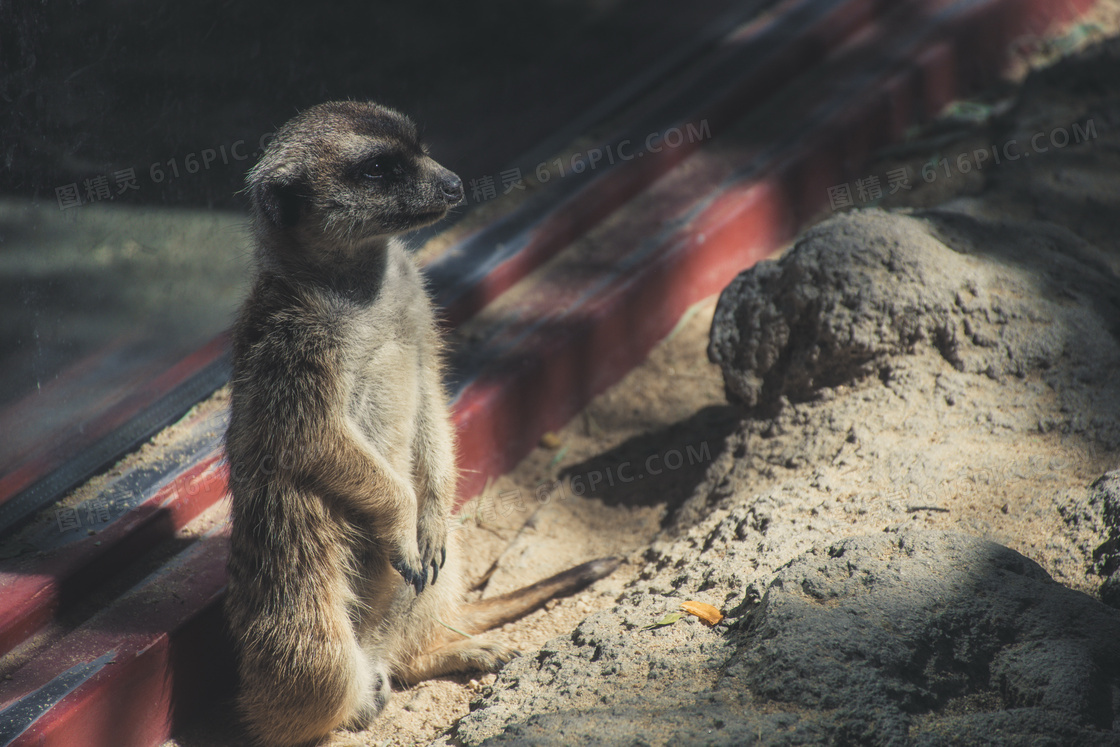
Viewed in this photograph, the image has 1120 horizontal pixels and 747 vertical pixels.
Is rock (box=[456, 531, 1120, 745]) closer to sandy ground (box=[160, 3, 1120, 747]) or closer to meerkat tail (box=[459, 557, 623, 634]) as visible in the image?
sandy ground (box=[160, 3, 1120, 747])

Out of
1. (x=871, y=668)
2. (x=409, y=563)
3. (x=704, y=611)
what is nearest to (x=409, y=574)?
(x=409, y=563)

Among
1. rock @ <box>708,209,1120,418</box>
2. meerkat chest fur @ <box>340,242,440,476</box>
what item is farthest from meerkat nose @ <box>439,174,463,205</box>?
rock @ <box>708,209,1120,418</box>

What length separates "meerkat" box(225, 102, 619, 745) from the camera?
2.31 m

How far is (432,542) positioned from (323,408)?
2.10 ft

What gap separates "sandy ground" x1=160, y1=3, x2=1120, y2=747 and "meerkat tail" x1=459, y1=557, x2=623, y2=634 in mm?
38

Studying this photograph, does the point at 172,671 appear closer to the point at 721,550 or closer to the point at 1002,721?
the point at 721,550

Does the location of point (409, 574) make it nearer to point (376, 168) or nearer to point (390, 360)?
point (390, 360)

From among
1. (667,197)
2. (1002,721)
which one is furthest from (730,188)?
(1002,721)

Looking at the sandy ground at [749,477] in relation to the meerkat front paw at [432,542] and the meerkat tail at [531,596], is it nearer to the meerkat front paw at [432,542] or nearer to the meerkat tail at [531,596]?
the meerkat tail at [531,596]

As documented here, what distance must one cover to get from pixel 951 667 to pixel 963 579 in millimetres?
207

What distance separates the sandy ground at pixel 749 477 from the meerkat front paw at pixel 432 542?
12.6 inches

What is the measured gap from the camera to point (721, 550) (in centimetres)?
253

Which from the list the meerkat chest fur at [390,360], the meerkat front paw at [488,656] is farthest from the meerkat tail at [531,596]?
the meerkat chest fur at [390,360]

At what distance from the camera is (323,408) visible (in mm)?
2316
